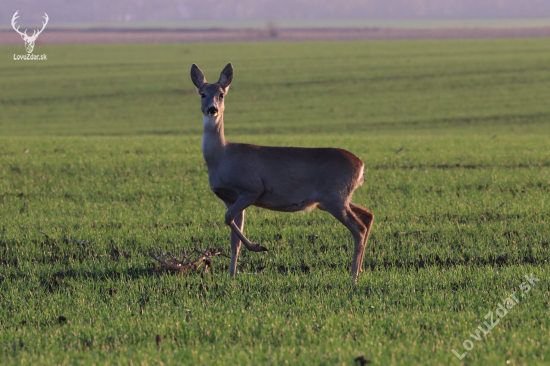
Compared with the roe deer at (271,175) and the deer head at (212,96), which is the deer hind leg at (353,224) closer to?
the roe deer at (271,175)

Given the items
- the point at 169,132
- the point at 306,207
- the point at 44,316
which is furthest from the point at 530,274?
the point at 169,132

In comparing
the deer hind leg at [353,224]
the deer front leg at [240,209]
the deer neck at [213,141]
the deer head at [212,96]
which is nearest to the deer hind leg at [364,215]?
the deer hind leg at [353,224]

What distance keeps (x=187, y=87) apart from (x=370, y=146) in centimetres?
3279

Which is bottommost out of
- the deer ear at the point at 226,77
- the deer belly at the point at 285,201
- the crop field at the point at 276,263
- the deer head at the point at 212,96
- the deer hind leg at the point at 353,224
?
the crop field at the point at 276,263

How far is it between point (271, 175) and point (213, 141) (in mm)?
872

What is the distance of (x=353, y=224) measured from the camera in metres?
8.50

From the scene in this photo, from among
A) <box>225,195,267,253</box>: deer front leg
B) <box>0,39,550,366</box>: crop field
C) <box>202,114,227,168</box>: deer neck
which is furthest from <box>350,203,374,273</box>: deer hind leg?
<box>202,114,227,168</box>: deer neck

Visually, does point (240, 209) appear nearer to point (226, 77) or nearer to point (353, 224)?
point (353, 224)

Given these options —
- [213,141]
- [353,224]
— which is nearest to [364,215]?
[353,224]

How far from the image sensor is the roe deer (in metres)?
8.17

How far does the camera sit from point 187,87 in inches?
2143

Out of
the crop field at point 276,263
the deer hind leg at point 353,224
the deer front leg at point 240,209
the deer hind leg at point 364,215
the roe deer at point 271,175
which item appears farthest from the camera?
the deer hind leg at point 364,215

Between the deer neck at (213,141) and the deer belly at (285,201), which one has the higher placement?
the deer neck at (213,141)

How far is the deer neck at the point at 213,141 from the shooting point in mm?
8406
